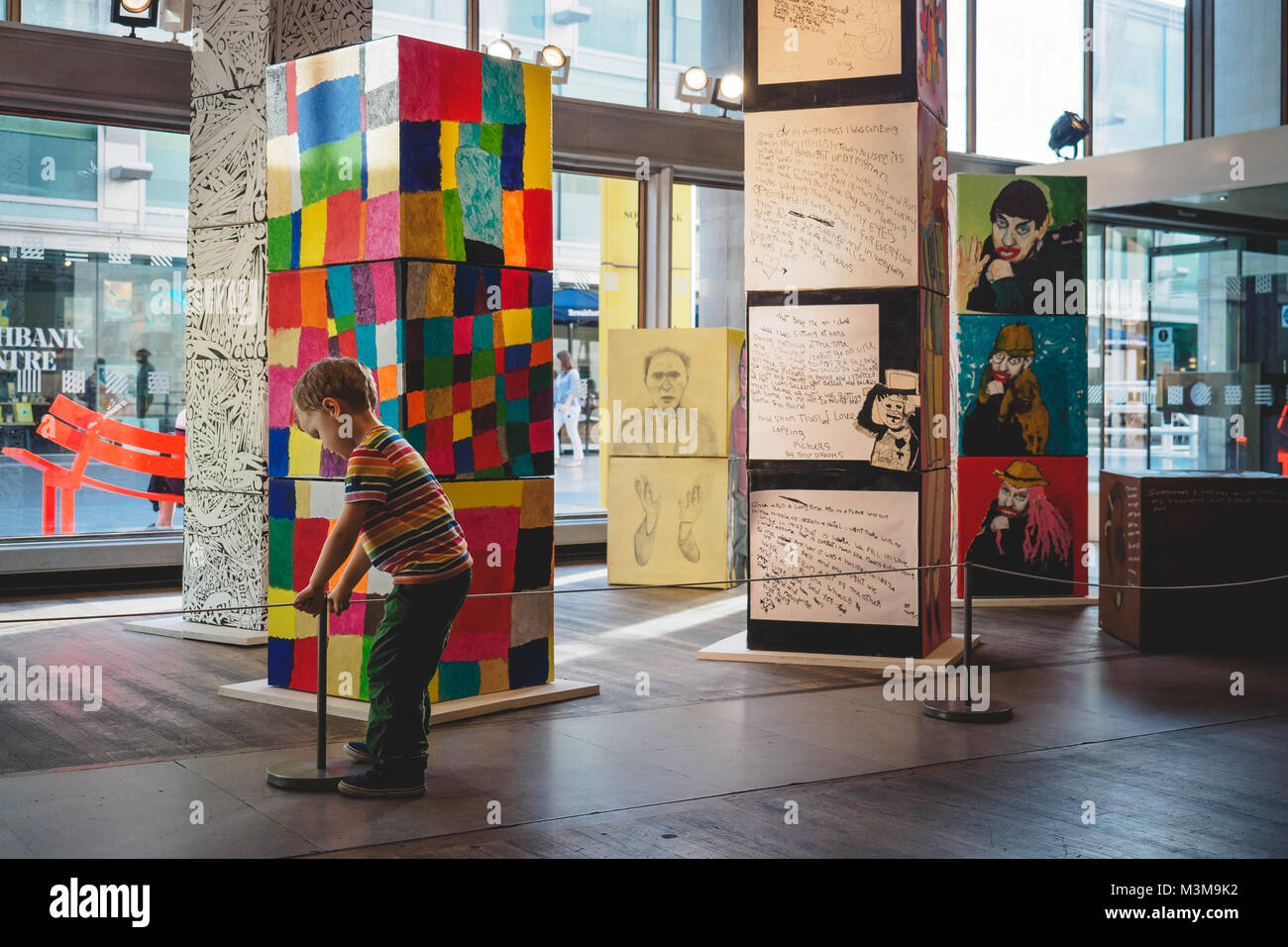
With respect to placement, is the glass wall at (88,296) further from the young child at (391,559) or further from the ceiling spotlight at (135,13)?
the young child at (391,559)

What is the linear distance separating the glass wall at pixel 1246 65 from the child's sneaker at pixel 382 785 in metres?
13.9

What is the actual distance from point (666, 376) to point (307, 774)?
585 centimetres

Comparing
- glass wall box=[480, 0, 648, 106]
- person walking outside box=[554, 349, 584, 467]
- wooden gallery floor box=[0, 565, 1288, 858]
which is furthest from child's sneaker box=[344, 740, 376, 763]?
glass wall box=[480, 0, 648, 106]

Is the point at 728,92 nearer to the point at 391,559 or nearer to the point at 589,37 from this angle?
the point at 589,37

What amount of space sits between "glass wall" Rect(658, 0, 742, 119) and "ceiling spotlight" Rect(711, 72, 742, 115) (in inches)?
6.6

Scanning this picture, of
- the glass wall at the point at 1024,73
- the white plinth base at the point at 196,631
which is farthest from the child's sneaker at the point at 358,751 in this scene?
the glass wall at the point at 1024,73

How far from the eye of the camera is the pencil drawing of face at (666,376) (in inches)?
393

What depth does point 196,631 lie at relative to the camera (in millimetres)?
7977

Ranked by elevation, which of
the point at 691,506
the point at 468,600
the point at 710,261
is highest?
the point at 710,261

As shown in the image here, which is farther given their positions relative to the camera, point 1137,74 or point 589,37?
point 1137,74

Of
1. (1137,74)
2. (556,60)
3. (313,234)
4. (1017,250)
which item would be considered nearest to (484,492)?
(313,234)

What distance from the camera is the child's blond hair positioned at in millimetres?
4402
